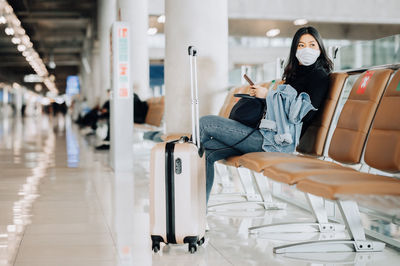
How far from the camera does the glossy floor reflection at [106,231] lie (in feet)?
10.2

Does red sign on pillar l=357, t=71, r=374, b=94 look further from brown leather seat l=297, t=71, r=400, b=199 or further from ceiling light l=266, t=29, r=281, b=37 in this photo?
ceiling light l=266, t=29, r=281, b=37

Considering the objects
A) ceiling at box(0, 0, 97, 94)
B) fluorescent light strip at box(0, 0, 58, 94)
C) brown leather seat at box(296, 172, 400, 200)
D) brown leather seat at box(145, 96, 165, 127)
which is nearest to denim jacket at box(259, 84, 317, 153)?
brown leather seat at box(296, 172, 400, 200)

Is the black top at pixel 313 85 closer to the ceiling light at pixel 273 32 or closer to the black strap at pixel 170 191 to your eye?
the black strap at pixel 170 191

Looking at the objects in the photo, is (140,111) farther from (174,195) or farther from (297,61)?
(174,195)

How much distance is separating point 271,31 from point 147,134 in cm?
1343

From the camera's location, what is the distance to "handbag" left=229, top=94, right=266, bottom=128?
12.5 feet

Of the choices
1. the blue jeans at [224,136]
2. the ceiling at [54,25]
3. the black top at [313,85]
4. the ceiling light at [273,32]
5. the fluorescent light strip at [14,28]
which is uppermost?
the ceiling at [54,25]

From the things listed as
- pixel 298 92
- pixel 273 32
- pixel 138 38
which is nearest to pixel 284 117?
pixel 298 92

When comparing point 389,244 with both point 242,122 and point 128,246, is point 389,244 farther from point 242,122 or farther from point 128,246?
point 128,246

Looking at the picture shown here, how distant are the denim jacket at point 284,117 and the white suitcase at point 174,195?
0.69 m

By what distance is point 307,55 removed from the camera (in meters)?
3.74

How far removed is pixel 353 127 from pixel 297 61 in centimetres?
70

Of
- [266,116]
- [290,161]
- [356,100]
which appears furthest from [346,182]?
[266,116]

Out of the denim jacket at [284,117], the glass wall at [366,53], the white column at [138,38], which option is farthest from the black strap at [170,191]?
the white column at [138,38]
